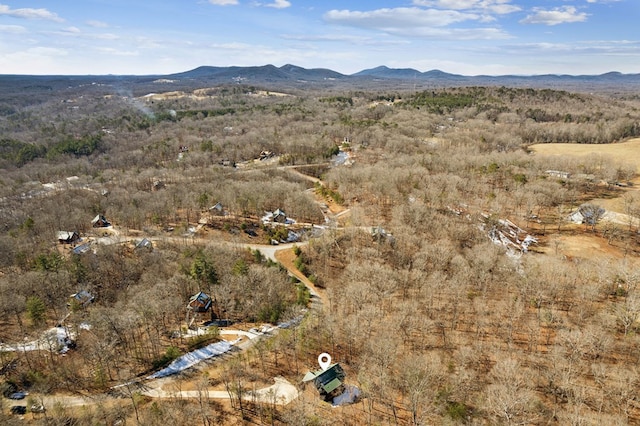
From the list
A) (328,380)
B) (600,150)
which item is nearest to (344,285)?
(328,380)

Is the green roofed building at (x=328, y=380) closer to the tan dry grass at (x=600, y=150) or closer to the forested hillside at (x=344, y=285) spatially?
the forested hillside at (x=344, y=285)

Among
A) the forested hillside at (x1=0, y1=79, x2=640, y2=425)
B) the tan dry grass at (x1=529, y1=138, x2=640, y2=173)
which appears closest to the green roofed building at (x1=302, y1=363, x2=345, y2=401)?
the forested hillside at (x1=0, y1=79, x2=640, y2=425)

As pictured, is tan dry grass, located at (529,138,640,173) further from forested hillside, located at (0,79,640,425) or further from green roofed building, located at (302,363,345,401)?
green roofed building, located at (302,363,345,401)

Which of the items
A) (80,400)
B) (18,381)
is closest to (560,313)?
(80,400)

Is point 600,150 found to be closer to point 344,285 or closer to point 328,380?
point 344,285

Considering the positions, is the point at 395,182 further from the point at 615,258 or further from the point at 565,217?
the point at 615,258

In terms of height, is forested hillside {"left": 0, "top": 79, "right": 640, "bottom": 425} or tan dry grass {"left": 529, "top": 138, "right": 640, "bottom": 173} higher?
tan dry grass {"left": 529, "top": 138, "right": 640, "bottom": 173}
